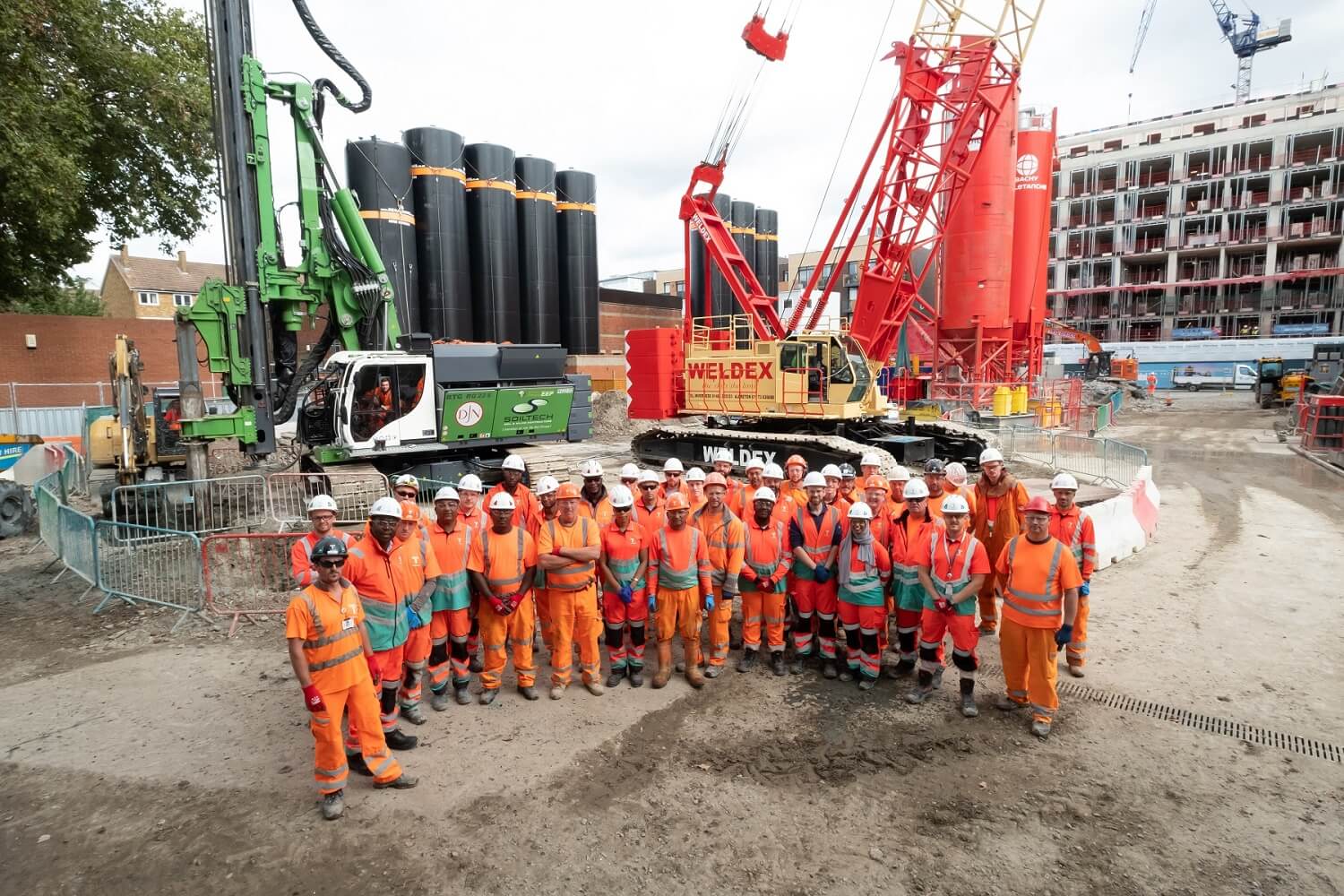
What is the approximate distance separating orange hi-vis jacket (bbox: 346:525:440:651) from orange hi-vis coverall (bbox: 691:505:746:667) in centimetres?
231

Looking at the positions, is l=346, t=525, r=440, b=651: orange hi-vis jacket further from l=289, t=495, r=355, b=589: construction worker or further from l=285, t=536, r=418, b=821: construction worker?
l=285, t=536, r=418, b=821: construction worker

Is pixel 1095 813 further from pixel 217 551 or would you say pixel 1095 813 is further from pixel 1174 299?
pixel 1174 299

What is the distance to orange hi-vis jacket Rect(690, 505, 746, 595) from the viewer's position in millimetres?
5816

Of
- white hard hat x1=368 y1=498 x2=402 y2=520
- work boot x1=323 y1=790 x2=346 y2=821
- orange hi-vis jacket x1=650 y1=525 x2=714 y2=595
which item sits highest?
white hard hat x1=368 y1=498 x2=402 y2=520

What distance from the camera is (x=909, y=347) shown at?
27062 mm

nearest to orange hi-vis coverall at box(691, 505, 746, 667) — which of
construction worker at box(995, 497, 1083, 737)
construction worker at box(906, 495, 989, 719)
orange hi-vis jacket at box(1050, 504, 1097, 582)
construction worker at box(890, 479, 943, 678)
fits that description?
construction worker at box(890, 479, 943, 678)

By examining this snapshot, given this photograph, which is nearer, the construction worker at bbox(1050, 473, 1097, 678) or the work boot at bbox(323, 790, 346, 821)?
the work boot at bbox(323, 790, 346, 821)

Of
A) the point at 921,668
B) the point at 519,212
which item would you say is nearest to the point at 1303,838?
the point at 921,668

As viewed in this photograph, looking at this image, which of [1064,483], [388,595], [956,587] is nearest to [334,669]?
[388,595]

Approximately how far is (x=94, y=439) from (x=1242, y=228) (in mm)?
69507

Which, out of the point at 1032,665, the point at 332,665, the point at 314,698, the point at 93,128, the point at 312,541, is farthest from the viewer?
the point at 93,128

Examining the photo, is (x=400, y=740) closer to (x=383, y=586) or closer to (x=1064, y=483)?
(x=383, y=586)

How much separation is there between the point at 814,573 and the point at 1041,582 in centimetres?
171

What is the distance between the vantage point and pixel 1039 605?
4.97 meters
